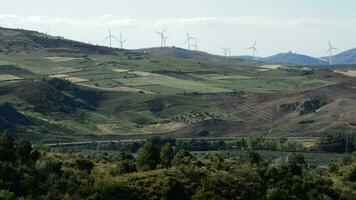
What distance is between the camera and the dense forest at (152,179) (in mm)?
59188

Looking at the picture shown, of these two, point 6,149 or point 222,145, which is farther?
point 222,145

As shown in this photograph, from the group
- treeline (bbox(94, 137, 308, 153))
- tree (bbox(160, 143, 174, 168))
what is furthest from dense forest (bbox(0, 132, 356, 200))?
treeline (bbox(94, 137, 308, 153))

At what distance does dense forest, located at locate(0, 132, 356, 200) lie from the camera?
5919 cm

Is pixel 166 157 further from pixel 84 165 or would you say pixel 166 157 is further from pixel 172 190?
pixel 172 190

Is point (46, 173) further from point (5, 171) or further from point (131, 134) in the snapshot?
point (131, 134)

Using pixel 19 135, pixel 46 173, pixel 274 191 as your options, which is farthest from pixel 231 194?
pixel 19 135

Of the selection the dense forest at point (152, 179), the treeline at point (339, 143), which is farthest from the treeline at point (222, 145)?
the dense forest at point (152, 179)

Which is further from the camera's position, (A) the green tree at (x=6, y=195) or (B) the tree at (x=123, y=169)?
(B) the tree at (x=123, y=169)

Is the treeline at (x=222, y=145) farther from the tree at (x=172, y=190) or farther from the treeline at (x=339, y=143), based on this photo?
the tree at (x=172, y=190)

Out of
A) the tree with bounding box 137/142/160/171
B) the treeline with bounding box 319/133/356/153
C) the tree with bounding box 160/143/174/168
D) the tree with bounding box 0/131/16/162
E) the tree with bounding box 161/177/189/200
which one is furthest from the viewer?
the treeline with bounding box 319/133/356/153

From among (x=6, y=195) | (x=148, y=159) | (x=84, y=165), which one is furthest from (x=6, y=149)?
(x=148, y=159)

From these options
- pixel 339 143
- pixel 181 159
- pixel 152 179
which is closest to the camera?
pixel 152 179

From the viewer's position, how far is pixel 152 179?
66188 mm

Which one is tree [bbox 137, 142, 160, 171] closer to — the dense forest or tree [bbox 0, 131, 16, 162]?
the dense forest
